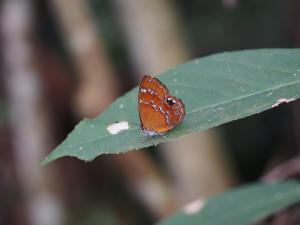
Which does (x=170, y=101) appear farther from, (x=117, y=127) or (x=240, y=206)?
(x=240, y=206)

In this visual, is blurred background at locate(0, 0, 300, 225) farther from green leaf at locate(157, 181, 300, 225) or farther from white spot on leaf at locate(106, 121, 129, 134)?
white spot on leaf at locate(106, 121, 129, 134)

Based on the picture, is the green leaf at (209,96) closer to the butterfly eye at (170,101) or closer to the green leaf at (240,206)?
the butterfly eye at (170,101)

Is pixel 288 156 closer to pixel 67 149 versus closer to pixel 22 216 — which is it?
pixel 22 216

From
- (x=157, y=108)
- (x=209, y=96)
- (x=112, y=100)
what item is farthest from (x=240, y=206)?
(x=112, y=100)

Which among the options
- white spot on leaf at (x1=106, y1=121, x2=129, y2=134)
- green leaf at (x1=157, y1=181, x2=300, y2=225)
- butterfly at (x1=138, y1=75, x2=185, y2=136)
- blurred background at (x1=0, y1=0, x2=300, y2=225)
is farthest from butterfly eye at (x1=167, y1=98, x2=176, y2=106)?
blurred background at (x1=0, y1=0, x2=300, y2=225)

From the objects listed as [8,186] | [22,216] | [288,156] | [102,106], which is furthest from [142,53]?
[8,186]

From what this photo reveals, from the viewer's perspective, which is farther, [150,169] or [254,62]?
[150,169]

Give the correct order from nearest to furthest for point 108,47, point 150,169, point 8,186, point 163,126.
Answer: point 163,126 → point 150,169 → point 8,186 → point 108,47
